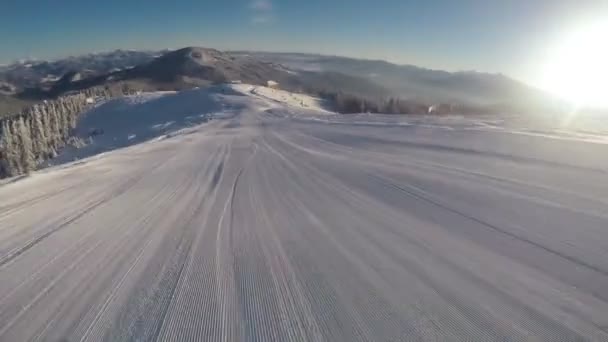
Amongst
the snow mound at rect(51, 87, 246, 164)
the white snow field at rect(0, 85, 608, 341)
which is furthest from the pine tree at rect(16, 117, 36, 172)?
the white snow field at rect(0, 85, 608, 341)

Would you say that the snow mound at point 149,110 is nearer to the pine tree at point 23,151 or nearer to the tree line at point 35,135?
the tree line at point 35,135

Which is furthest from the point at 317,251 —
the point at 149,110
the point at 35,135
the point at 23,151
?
the point at 149,110

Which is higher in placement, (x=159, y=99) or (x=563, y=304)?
(x=563, y=304)

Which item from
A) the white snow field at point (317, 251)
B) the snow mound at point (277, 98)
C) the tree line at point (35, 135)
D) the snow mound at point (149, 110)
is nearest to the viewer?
the white snow field at point (317, 251)

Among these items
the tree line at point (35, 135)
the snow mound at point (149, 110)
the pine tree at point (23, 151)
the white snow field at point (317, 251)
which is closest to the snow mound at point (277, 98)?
the snow mound at point (149, 110)

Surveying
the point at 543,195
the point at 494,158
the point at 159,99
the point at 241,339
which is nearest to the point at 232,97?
the point at 159,99

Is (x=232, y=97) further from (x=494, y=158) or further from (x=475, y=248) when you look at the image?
(x=475, y=248)
